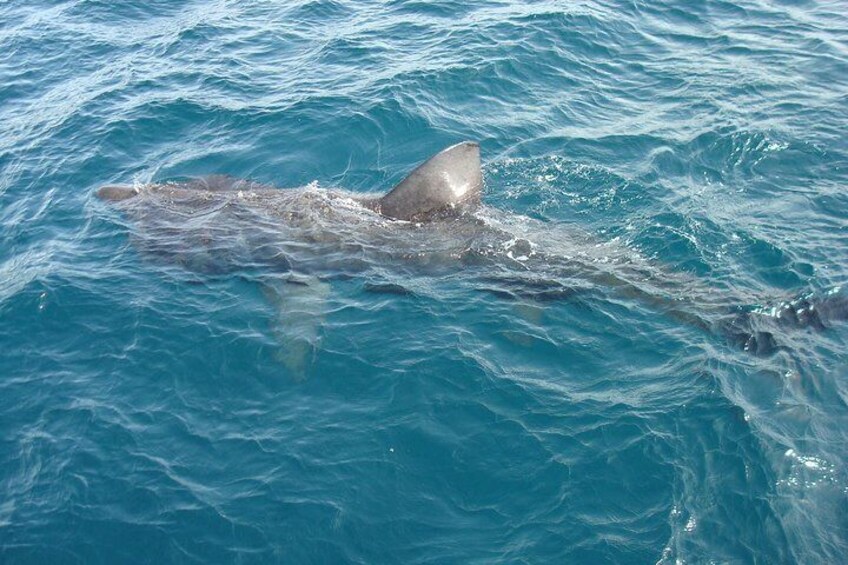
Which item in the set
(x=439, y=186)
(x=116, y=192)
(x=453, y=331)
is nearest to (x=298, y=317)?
(x=453, y=331)

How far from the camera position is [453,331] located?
11.9m

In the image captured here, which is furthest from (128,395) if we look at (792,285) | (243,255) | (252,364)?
(792,285)

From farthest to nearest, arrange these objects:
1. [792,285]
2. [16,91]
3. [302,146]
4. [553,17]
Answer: [553,17], [16,91], [302,146], [792,285]

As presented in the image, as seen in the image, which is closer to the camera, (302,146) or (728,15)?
(302,146)

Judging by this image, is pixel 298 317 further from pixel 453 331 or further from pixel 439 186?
pixel 439 186

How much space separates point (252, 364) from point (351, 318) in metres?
1.91

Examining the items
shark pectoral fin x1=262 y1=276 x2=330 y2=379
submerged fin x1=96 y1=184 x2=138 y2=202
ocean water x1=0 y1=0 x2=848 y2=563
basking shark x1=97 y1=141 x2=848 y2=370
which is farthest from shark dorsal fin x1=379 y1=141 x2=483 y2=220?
submerged fin x1=96 y1=184 x2=138 y2=202

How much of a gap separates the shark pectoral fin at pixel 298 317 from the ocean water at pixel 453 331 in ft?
0.25

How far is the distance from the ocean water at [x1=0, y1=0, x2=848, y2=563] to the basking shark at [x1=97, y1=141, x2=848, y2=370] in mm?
129

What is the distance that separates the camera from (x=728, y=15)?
76.0 ft

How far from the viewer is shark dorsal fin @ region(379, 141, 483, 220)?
1377 cm

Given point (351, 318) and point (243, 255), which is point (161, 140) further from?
point (351, 318)

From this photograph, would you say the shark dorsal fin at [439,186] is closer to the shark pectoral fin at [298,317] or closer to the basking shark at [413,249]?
the basking shark at [413,249]

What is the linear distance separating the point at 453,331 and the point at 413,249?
221 centimetres
